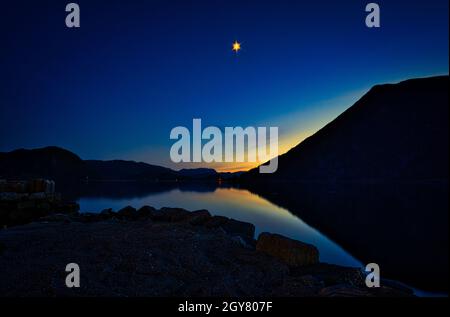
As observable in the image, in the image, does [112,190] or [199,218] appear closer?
[199,218]

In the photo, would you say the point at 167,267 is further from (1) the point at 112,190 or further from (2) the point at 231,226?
(1) the point at 112,190

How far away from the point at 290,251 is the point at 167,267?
4.26 meters

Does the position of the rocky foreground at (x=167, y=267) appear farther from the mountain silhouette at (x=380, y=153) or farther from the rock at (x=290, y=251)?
the mountain silhouette at (x=380, y=153)

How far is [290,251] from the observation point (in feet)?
33.2

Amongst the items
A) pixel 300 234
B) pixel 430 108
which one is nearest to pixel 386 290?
pixel 300 234

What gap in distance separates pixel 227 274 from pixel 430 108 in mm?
198004

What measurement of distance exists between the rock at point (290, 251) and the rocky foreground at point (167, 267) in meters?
0.03

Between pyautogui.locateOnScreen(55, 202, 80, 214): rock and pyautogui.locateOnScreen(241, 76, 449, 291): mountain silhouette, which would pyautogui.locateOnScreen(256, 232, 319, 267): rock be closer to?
pyautogui.locateOnScreen(55, 202, 80, 214): rock

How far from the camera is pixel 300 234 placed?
2120 cm

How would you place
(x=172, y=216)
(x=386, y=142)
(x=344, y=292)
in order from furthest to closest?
1. (x=386, y=142)
2. (x=172, y=216)
3. (x=344, y=292)

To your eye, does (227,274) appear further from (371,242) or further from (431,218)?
(431,218)

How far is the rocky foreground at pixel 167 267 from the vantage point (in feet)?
22.9

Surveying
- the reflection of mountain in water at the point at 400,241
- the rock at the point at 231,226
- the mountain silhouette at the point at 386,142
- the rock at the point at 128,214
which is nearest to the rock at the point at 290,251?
the reflection of mountain in water at the point at 400,241

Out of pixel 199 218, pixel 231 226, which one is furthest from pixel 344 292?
pixel 199 218
